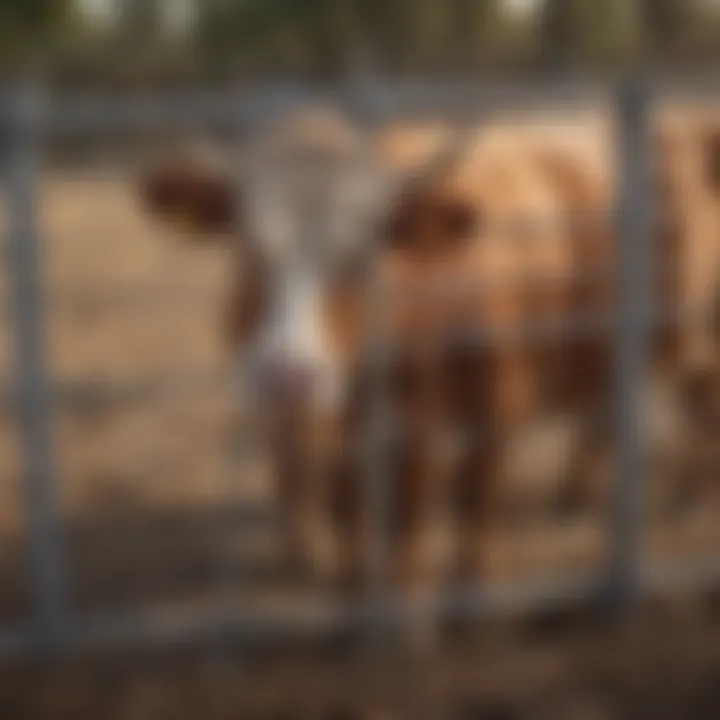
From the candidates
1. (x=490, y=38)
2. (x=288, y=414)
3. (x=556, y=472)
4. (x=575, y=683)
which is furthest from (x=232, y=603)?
(x=490, y=38)

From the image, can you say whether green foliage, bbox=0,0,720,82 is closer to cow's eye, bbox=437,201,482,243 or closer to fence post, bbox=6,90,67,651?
cow's eye, bbox=437,201,482,243

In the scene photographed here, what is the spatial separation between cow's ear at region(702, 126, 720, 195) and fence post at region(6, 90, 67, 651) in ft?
8.17

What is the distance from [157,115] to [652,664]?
68.3 inches

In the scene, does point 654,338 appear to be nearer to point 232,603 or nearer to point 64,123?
point 232,603

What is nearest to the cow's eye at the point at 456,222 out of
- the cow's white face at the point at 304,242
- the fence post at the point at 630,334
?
the cow's white face at the point at 304,242

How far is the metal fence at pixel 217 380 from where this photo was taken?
3.68 meters

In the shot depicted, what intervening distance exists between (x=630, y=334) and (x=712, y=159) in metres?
1.47

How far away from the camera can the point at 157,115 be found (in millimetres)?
3660

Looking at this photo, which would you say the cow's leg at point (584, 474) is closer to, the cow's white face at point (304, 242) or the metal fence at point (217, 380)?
the metal fence at point (217, 380)

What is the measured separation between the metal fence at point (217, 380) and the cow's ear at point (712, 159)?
1.19m

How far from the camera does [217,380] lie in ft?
12.7

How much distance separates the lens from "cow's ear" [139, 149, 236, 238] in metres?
4.27

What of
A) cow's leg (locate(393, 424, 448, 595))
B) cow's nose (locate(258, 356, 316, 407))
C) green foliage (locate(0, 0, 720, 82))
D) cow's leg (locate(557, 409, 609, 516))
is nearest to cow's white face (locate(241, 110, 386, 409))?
cow's nose (locate(258, 356, 316, 407))

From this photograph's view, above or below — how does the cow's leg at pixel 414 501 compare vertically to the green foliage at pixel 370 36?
below
